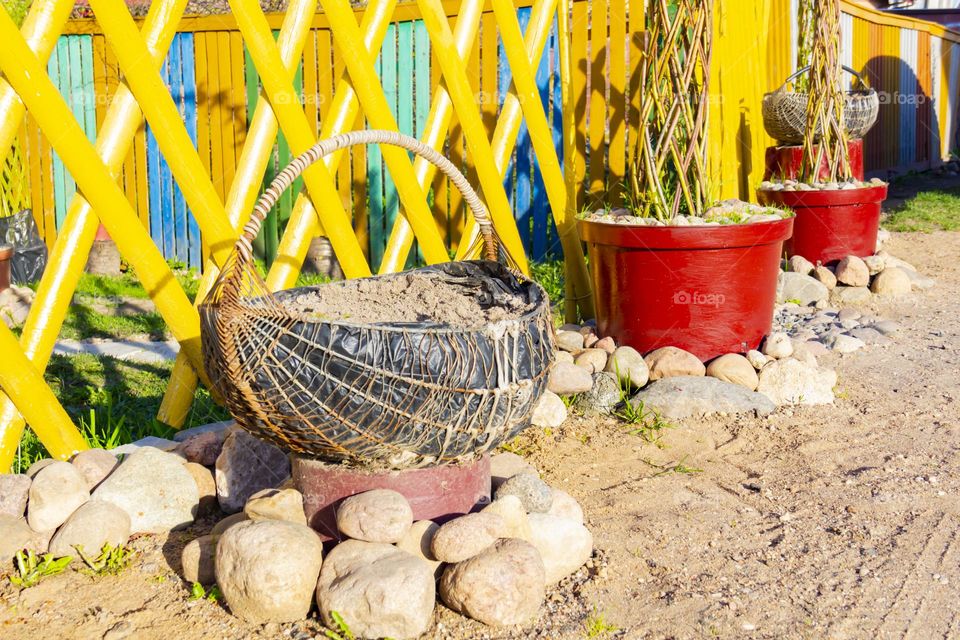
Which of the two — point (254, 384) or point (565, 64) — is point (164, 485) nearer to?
point (254, 384)

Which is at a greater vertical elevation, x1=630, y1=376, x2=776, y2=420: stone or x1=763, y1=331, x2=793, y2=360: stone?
x1=763, y1=331, x2=793, y2=360: stone

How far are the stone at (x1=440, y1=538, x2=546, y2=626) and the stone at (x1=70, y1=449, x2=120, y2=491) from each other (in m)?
1.20

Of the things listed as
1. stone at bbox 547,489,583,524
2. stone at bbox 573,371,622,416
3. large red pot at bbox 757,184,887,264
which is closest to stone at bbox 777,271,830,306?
large red pot at bbox 757,184,887,264

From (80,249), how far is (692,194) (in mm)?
2627

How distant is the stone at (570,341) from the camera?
429 centimetres

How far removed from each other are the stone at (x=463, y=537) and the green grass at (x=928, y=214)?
6.95 meters

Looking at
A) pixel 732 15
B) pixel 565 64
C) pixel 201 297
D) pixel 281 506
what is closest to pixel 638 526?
pixel 281 506

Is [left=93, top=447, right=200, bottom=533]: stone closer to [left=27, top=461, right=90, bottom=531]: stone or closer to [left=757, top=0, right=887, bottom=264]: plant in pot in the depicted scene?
[left=27, top=461, right=90, bottom=531]: stone

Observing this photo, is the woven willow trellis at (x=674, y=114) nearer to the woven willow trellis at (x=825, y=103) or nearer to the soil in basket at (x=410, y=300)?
the soil in basket at (x=410, y=300)

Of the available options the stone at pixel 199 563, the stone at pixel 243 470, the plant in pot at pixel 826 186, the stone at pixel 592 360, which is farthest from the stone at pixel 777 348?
the stone at pixel 199 563

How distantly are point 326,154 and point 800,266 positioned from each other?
167 inches

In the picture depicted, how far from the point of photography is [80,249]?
3.07m

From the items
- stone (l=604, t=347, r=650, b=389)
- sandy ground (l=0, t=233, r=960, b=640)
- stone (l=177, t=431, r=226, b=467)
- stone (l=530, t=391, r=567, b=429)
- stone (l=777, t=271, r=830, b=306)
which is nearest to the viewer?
sandy ground (l=0, t=233, r=960, b=640)

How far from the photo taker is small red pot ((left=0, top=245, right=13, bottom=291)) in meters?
5.80
